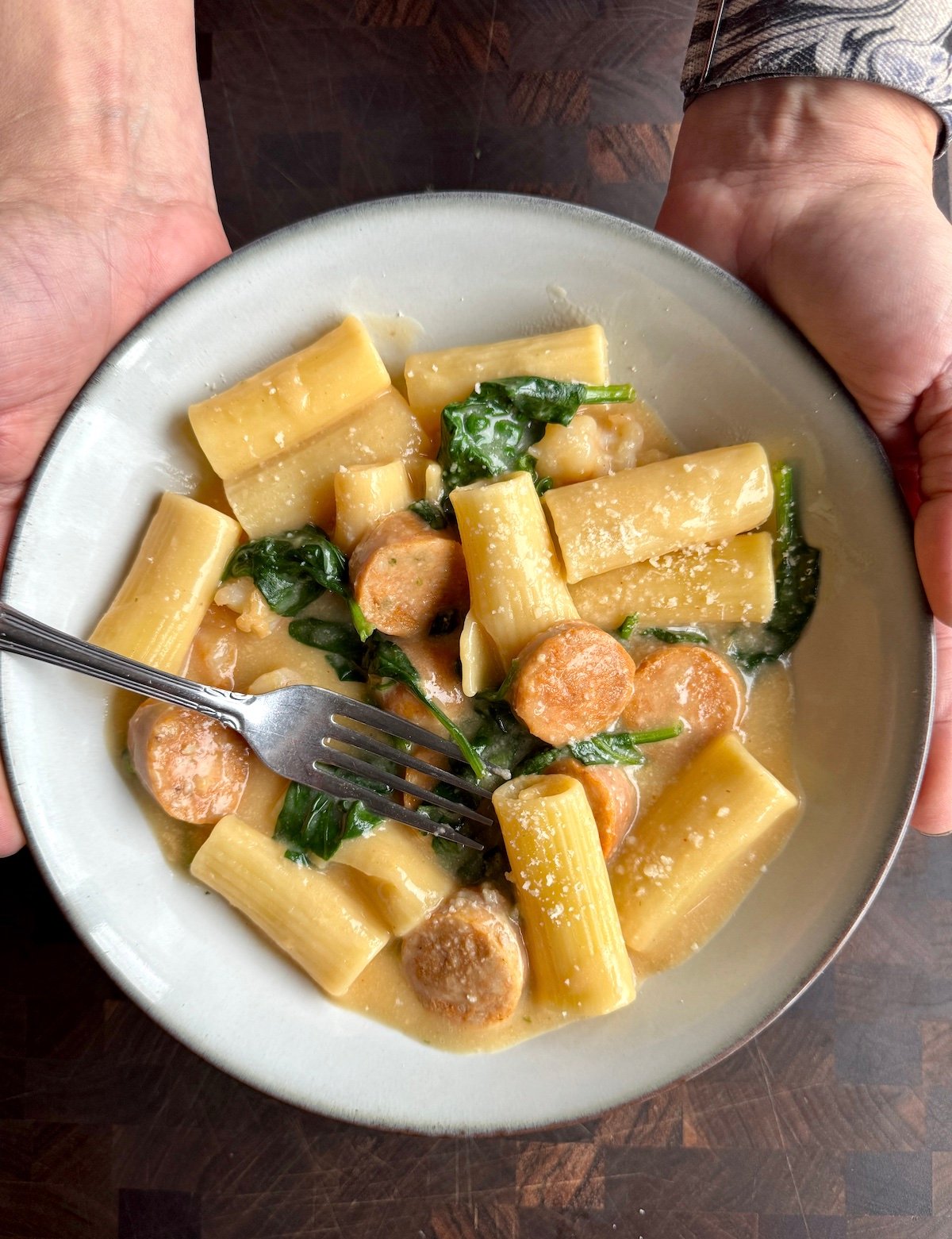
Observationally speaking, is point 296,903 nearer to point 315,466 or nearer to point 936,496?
point 315,466

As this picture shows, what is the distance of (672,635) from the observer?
267 centimetres

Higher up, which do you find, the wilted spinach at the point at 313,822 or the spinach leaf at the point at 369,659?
the spinach leaf at the point at 369,659

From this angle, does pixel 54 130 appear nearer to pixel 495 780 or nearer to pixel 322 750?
pixel 322 750

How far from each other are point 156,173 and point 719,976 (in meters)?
2.96

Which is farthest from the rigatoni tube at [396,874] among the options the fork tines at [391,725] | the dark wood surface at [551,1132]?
the dark wood surface at [551,1132]

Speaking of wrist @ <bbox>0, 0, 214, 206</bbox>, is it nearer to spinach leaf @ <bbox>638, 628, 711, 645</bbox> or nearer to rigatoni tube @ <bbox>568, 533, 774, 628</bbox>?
rigatoni tube @ <bbox>568, 533, 774, 628</bbox>

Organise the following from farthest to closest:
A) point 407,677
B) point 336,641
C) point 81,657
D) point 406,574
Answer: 1. point 336,641
2. point 407,677
3. point 406,574
4. point 81,657

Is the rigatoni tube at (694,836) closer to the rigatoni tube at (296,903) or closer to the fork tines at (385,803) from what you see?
the fork tines at (385,803)

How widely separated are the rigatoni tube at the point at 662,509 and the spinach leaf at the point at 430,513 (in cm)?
34

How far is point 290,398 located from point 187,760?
104 centimetres

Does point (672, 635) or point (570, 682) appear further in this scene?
point (672, 635)

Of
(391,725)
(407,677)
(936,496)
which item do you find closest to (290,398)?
(407,677)

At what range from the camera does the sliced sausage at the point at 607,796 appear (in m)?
2.48

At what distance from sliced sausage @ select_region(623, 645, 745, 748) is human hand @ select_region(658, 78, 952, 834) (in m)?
0.58
